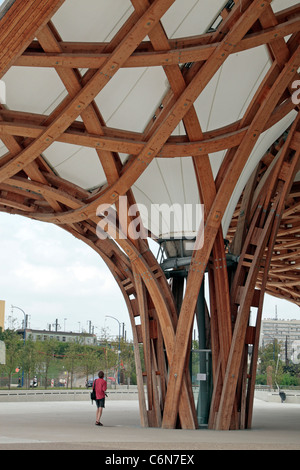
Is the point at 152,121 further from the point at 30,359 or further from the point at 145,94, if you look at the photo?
the point at 30,359

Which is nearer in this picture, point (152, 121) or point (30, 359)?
point (152, 121)

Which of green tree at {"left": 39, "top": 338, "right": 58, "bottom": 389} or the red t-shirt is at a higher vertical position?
green tree at {"left": 39, "top": 338, "right": 58, "bottom": 389}

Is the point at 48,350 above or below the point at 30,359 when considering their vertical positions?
above

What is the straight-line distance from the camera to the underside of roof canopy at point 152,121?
13047mm

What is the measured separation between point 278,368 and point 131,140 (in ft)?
266

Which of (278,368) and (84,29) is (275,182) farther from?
(278,368)

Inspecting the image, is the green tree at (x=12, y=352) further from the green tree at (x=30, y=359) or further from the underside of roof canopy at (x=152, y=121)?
the underside of roof canopy at (x=152, y=121)

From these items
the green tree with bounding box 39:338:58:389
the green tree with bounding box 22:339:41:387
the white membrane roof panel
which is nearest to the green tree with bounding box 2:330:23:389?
the green tree with bounding box 22:339:41:387

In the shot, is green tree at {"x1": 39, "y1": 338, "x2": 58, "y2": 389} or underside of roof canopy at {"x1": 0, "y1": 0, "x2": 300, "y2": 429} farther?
green tree at {"x1": 39, "y1": 338, "x2": 58, "y2": 389}

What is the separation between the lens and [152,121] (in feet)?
54.4

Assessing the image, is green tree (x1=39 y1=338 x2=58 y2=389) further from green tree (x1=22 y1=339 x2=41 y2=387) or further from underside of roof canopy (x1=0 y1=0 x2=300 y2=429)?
underside of roof canopy (x1=0 y1=0 x2=300 y2=429)

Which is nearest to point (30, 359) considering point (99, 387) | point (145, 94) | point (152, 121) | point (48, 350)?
point (48, 350)

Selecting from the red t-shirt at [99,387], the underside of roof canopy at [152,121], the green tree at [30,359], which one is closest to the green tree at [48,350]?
the green tree at [30,359]

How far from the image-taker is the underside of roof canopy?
1305 cm
